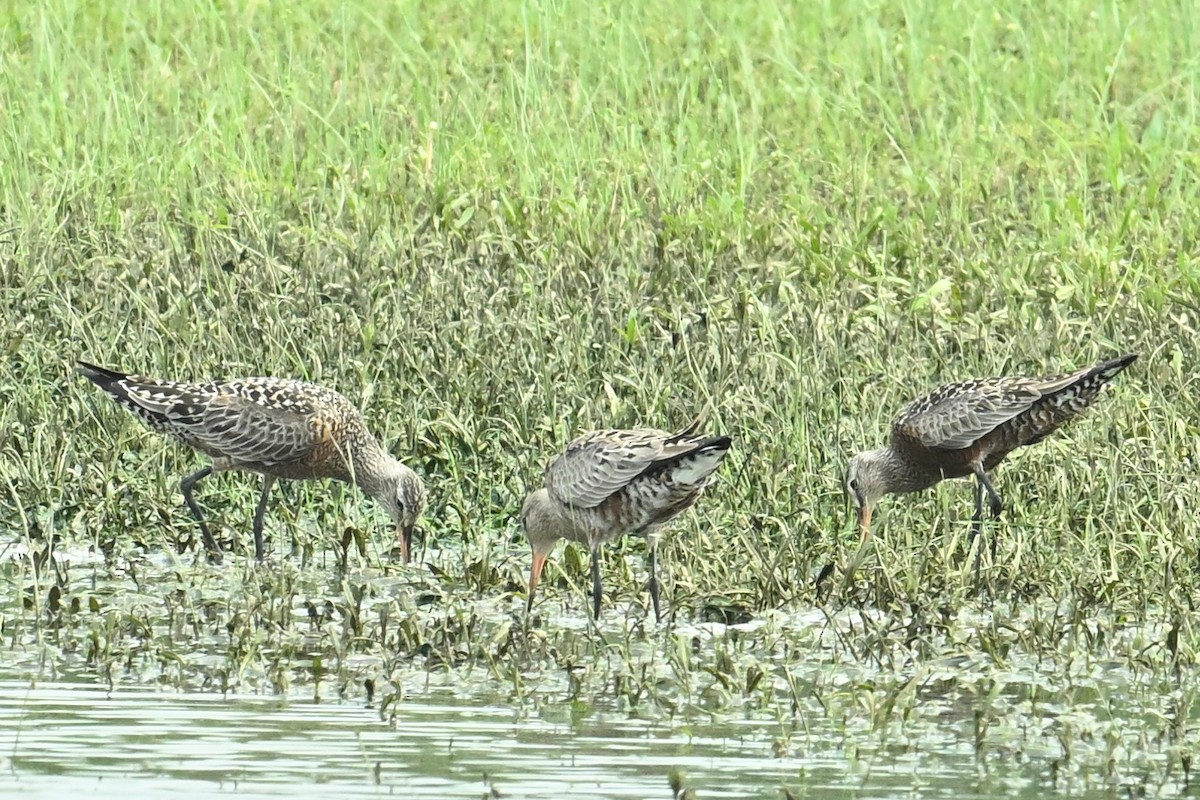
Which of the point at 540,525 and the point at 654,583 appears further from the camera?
the point at 540,525

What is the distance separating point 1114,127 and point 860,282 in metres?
2.81

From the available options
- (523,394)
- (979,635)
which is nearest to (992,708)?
(979,635)

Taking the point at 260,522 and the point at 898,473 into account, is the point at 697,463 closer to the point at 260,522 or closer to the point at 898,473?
the point at 898,473

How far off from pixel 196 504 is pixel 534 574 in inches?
65.8

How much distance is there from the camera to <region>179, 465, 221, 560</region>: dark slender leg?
834cm

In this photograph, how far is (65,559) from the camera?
812 cm

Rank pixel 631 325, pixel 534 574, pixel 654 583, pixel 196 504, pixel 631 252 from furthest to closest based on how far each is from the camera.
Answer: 1. pixel 631 252
2. pixel 631 325
3. pixel 196 504
4. pixel 534 574
5. pixel 654 583

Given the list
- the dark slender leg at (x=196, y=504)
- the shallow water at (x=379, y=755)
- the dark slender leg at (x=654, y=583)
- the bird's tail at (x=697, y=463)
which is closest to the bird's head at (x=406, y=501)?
the dark slender leg at (x=196, y=504)

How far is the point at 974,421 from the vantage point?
28.6ft

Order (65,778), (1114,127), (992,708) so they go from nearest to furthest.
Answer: (65,778), (992,708), (1114,127)

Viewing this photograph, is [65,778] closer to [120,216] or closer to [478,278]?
[478,278]

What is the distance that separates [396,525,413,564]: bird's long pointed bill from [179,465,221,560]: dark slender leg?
62 cm

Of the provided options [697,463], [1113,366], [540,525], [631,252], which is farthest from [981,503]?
[631,252]

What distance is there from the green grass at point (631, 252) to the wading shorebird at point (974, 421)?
130 millimetres
